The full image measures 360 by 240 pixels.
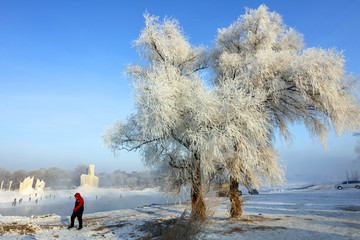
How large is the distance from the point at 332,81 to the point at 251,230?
7.73 m

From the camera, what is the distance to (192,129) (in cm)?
964

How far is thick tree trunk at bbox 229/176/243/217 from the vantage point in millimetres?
10492

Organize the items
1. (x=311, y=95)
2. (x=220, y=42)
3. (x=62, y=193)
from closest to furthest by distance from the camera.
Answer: (x=311, y=95), (x=220, y=42), (x=62, y=193)

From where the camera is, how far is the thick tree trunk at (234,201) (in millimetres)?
10492

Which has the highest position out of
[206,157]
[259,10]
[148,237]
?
[259,10]

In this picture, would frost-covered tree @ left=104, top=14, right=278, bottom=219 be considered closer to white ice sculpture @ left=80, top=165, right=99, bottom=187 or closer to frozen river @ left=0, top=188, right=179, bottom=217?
frozen river @ left=0, top=188, right=179, bottom=217

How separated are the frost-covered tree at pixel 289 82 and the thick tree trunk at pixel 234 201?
51 mm

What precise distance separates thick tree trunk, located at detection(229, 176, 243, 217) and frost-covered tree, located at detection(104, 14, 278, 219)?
3.94 feet

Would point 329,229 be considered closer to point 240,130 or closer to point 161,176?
point 240,130

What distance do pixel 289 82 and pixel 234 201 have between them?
6.50 m

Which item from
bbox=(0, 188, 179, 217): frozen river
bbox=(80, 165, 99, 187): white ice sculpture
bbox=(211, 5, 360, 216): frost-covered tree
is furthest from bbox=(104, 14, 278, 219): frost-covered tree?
bbox=(80, 165, 99, 187): white ice sculpture

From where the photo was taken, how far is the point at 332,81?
10.1 metres

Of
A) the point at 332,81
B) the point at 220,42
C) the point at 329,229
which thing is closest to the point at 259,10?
the point at 220,42

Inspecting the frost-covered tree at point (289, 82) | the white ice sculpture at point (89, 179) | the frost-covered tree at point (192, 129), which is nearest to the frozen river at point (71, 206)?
the frost-covered tree at point (192, 129)
